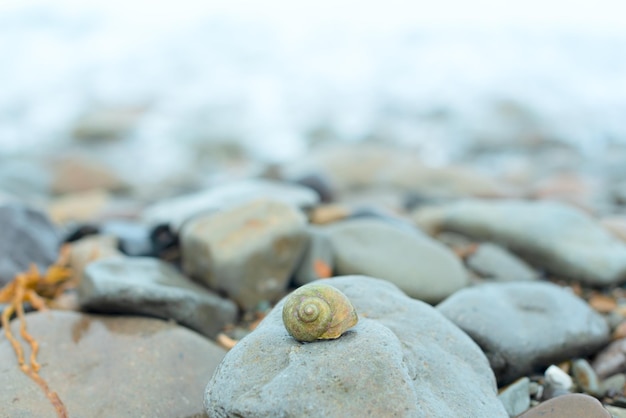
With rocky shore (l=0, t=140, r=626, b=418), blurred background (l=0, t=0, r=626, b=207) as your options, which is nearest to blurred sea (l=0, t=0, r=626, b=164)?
blurred background (l=0, t=0, r=626, b=207)

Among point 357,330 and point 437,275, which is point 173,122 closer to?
point 437,275

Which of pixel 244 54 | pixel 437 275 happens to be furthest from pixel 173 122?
pixel 437 275

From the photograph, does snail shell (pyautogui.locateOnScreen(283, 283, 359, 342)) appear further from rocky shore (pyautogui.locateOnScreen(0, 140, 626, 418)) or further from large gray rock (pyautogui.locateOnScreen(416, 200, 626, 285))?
large gray rock (pyautogui.locateOnScreen(416, 200, 626, 285))

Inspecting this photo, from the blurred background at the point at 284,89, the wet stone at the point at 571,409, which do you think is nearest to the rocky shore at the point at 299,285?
the wet stone at the point at 571,409

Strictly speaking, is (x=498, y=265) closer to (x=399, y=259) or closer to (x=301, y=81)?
(x=399, y=259)

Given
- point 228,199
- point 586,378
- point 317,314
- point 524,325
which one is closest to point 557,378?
point 586,378

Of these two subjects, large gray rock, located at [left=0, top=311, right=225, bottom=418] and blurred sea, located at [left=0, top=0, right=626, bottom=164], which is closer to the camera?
large gray rock, located at [left=0, top=311, right=225, bottom=418]
